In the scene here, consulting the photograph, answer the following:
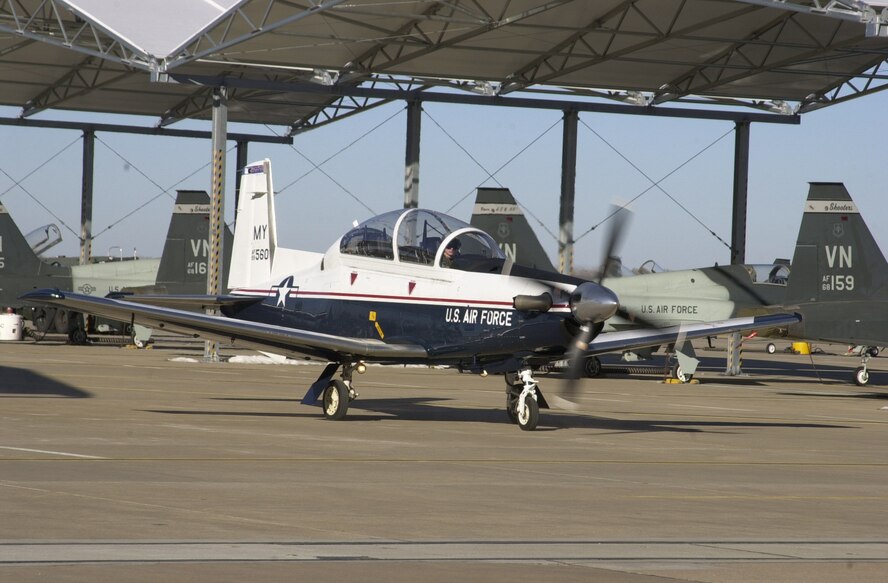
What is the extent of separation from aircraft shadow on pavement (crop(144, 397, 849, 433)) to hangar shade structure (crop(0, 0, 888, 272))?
32.7 feet

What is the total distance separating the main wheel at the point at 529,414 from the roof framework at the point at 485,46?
12600 millimetres

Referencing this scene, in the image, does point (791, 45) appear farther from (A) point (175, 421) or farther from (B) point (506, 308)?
(A) point (175, 421)

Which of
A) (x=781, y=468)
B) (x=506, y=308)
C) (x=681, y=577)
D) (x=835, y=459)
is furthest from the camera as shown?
(x=506, y=308)

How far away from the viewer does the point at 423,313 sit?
51.6 ft

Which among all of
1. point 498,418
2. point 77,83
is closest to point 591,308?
point 498,418

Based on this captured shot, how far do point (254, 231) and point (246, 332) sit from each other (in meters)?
5.37

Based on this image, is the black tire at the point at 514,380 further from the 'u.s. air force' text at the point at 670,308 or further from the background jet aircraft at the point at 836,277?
the 'u.s. air force' text at the point at 670,308

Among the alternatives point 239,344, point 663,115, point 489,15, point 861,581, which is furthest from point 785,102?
point 861,581

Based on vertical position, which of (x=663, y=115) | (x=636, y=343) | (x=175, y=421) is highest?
(x=663, y=115)

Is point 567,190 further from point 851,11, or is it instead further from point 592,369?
point 851,11

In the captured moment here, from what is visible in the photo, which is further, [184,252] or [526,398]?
[184,252]

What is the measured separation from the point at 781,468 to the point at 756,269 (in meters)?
21.5

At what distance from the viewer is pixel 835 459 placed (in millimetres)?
13555

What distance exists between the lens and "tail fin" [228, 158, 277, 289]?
2039 cm
